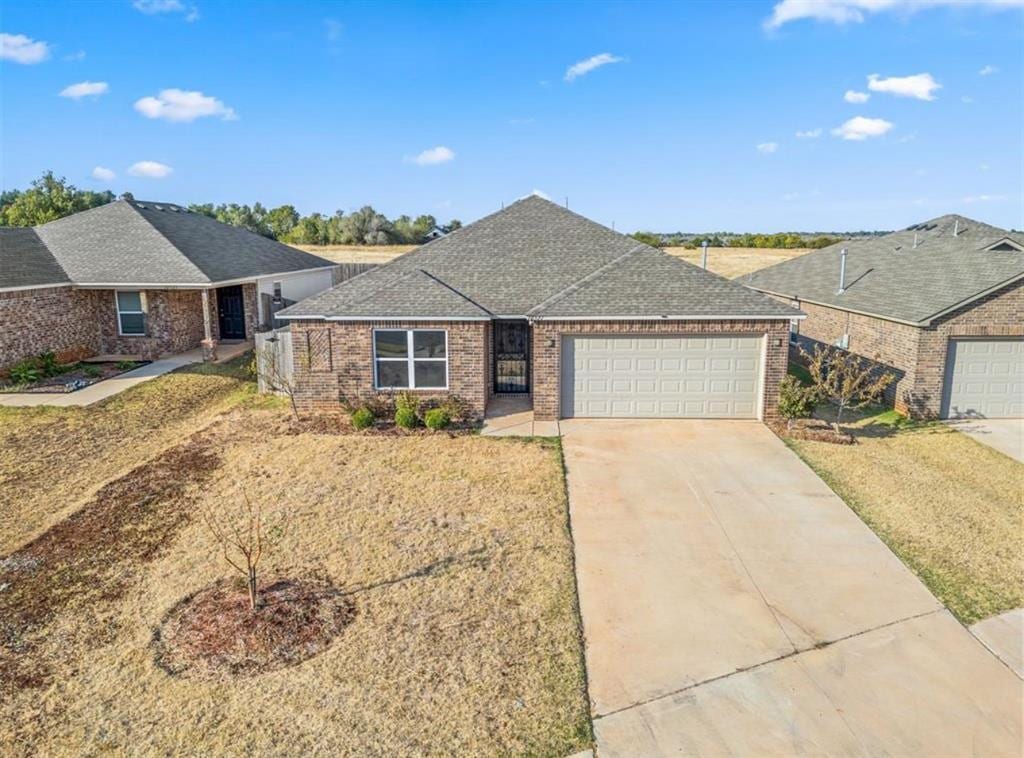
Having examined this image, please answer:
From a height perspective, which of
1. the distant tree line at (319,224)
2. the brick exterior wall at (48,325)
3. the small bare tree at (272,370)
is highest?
the distant tree line at (319,224)

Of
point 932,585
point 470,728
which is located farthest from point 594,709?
point 932,585

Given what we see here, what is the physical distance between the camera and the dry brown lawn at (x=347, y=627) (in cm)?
541

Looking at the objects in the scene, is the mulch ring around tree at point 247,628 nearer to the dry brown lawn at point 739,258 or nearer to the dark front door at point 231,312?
the dark front door at point 231,312

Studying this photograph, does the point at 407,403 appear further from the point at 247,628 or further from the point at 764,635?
the point at 764,635

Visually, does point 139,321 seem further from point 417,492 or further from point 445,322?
point 417,492

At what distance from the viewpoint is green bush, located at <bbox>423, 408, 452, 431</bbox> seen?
45.8ft

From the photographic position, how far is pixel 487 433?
13.9m

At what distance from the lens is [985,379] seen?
15.0m

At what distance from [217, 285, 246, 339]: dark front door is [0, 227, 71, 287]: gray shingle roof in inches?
205

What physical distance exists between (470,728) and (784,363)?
11.6 metres

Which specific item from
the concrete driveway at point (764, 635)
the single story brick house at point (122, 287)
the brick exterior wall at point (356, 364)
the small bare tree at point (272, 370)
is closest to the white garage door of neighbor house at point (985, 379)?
the concrete driveway at point (764, 635)

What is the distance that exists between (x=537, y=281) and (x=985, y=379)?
35.2 feet

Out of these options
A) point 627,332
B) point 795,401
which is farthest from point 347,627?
point 795,401

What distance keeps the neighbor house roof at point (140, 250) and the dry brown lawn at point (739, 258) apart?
3518 centimetres
